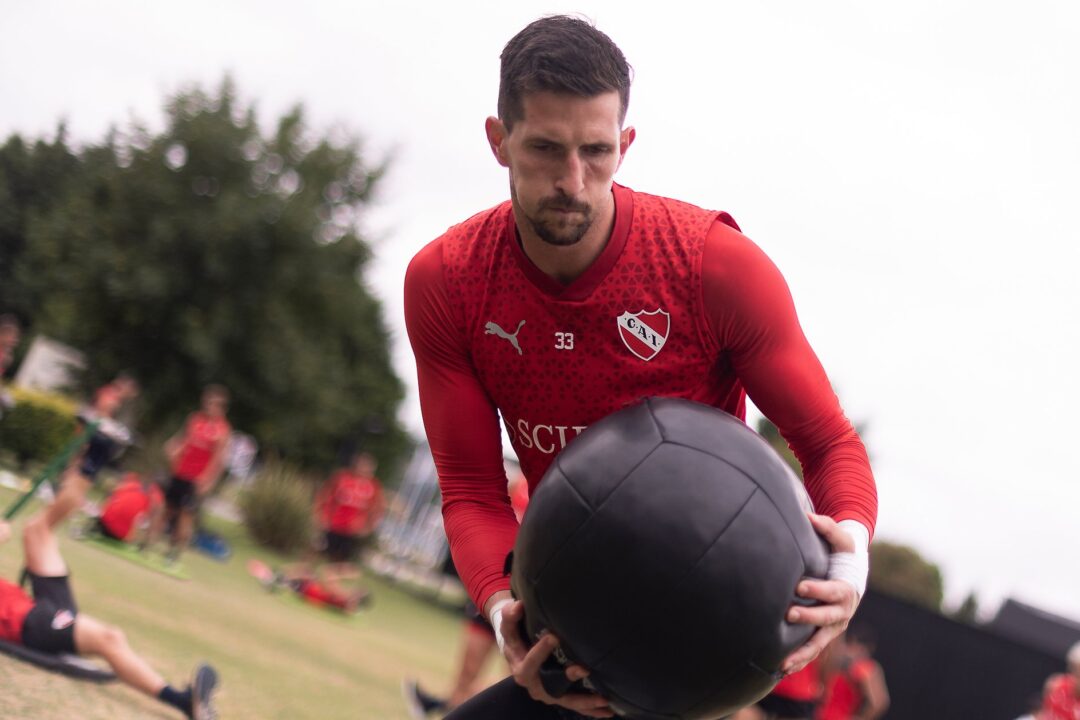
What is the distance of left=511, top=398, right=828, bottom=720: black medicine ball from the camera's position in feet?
8.82

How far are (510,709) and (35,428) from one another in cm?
2312

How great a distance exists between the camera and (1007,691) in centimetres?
1942

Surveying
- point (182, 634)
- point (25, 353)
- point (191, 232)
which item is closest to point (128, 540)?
point (182, 634)

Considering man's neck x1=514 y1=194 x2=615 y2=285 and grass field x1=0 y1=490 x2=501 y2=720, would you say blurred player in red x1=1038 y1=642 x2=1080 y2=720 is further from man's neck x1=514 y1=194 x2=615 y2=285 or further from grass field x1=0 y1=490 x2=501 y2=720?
man's neck x1=514 y1=194 x2=615 y2=285

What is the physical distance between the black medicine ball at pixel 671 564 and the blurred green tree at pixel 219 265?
33053mm

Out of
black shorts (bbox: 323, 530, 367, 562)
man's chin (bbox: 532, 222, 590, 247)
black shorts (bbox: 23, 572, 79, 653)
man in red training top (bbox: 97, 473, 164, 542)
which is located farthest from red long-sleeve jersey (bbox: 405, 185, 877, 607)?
black shorts (bbox: 323, 530, 367, 562)

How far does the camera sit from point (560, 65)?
3.13 metres

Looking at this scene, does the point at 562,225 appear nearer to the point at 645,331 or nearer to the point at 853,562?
the point at 645,331

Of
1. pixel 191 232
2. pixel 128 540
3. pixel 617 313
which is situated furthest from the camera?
pixel 191 232

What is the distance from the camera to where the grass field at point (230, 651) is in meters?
6.77

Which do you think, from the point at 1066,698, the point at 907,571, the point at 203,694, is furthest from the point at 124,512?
the point at 907,571

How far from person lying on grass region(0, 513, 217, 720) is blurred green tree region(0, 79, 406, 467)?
2818 centimetres

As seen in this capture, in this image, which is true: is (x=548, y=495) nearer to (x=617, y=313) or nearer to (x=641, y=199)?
(x=617, y=313)

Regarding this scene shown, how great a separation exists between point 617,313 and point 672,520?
87cm
